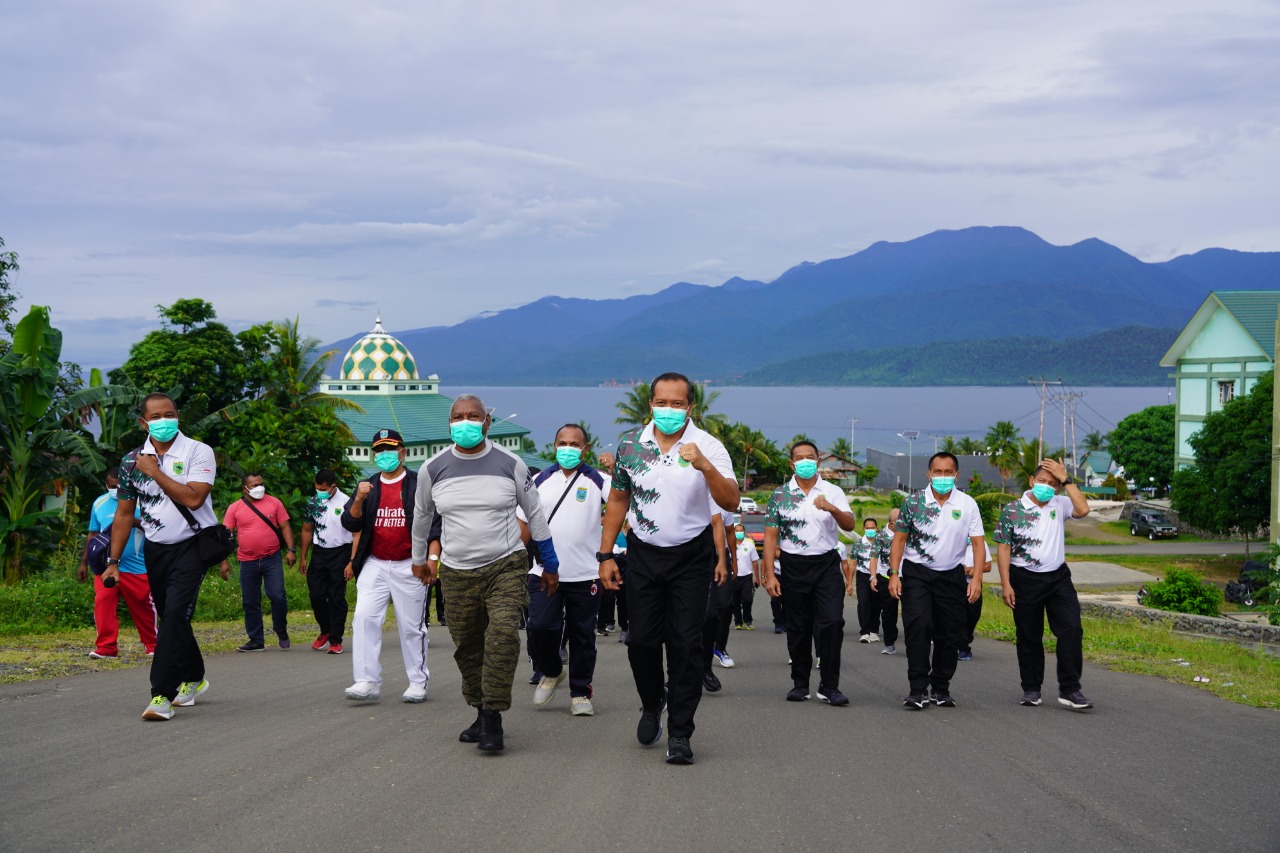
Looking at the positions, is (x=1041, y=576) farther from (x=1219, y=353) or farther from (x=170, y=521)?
(x=1219, y=353)

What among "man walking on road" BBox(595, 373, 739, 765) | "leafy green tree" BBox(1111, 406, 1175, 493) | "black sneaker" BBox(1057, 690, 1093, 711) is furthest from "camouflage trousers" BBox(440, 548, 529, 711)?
"leafy green tree" BBox(1111, 406, 1175, 493)

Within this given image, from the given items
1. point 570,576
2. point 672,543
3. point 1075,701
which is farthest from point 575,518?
point 1075,701

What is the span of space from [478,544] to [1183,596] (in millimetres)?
24247

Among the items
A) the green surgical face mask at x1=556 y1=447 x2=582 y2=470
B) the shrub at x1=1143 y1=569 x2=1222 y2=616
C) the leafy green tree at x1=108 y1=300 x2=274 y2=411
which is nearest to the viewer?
the green surgical face mask at x1=556 y1=447 x2=582 y2=470

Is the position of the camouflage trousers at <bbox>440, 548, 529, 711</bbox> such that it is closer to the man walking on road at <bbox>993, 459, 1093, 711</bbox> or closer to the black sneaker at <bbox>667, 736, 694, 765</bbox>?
the black sneaker at <bbox>667, 736, 694, 765</bbox>

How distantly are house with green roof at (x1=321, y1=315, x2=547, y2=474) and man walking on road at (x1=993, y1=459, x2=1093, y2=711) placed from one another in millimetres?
51033

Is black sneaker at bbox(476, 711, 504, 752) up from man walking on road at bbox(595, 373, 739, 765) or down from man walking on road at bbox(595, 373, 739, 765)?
down

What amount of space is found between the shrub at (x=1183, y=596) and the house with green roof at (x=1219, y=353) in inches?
1474

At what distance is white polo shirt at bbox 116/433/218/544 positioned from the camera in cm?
788

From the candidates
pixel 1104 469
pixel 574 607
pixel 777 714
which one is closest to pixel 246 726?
pixel 574 607

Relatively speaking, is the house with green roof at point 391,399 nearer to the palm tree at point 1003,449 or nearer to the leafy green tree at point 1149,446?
the palm tree at point 1003,449

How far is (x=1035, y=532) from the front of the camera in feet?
31.7

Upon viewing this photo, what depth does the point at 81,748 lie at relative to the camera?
264 inches

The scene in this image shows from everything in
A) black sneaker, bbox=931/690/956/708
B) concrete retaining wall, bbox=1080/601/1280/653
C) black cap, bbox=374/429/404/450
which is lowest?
concrete retaining wall, bbox=1080/601/1280/653
